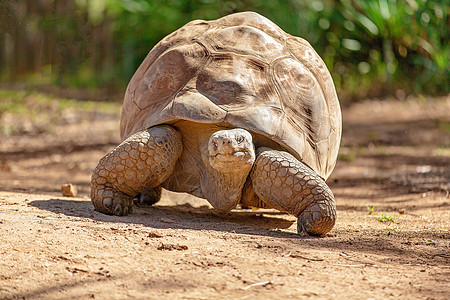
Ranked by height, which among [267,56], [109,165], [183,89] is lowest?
[109,165]

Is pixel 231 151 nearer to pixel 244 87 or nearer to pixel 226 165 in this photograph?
pixel 226 165

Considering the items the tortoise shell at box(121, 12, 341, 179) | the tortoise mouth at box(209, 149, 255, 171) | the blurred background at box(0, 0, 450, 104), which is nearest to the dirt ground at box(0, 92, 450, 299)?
the tortoise mouth at box(209, 149, 255, 171)

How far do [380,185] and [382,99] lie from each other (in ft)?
17.8

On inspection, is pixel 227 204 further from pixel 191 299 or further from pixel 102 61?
pixel 102 61

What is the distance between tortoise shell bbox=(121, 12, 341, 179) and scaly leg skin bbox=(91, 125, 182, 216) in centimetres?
16

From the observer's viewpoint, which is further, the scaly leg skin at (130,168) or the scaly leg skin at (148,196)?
the scaly leg skin at (148,196)

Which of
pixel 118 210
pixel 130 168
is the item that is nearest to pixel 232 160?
pixel 130 168

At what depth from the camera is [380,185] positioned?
17.6 feet

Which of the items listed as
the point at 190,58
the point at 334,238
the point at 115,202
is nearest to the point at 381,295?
the point at 334,238

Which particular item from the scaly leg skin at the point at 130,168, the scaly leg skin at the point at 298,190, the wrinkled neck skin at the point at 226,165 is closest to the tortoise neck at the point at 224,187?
the wrinkled neck skin at the point at 226,165

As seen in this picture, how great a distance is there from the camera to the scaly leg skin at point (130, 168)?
345 cm

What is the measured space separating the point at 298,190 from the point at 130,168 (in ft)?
3.33

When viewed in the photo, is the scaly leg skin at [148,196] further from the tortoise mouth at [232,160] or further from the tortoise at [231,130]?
the tortoise mouth at [232,160]

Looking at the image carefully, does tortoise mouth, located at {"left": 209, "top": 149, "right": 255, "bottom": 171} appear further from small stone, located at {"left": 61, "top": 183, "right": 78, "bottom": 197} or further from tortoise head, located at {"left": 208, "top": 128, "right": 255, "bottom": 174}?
small stone, located at {"left": 61, "top": 183, "right": 78, "bottom": 197}
